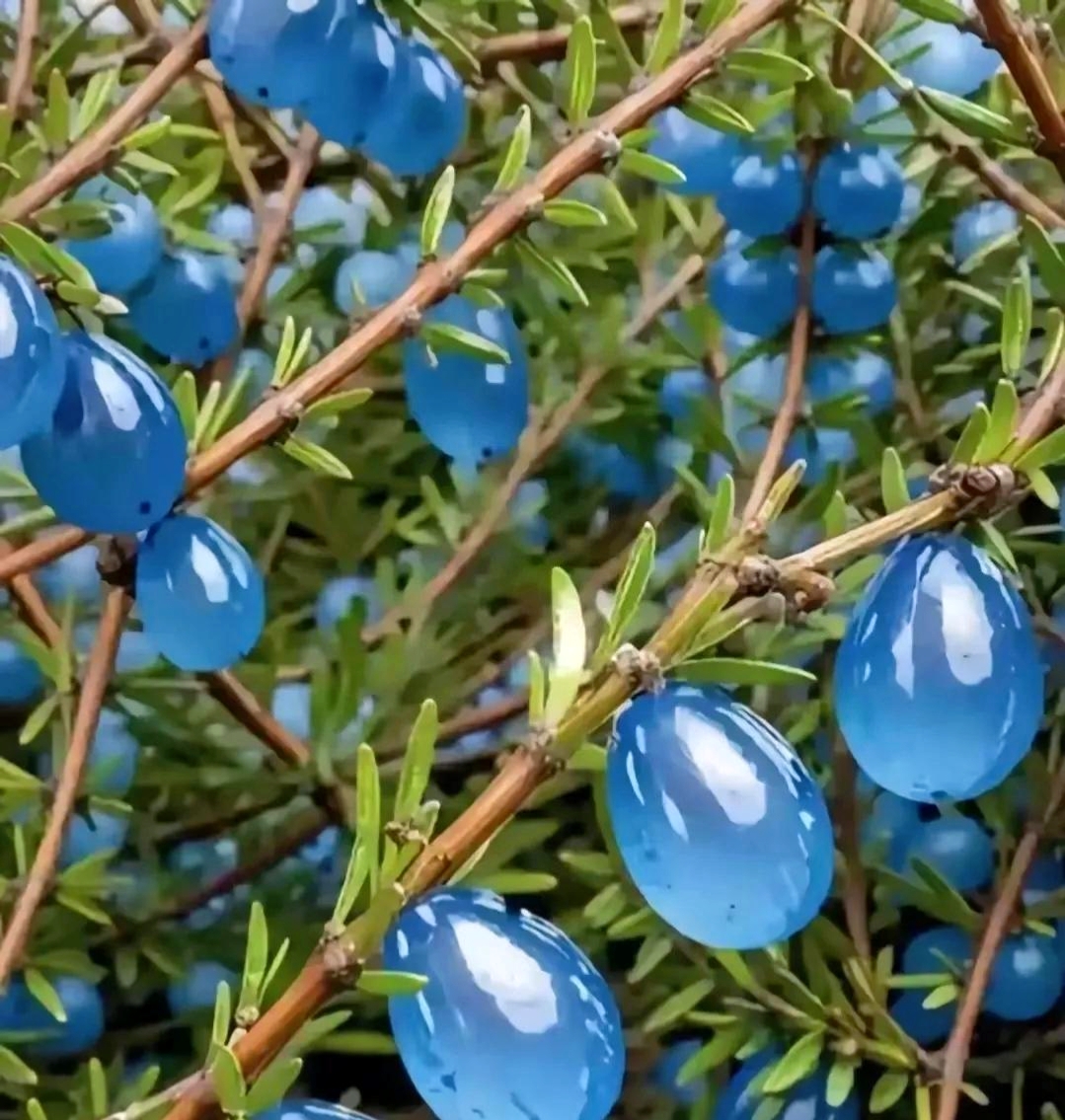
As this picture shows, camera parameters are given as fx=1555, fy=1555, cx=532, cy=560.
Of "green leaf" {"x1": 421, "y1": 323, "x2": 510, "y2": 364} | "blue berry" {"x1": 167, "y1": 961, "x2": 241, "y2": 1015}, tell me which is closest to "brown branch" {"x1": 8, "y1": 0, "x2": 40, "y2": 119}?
"green leaf" {"x1": 421, "y1": 323, "x2": 510, "y2": 364}

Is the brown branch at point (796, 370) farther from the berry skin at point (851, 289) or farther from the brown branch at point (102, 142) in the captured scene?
the brown branch at point (102, 142)

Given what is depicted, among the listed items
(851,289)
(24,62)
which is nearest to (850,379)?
(851,289)

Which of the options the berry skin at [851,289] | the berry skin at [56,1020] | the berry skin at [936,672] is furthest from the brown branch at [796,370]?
the berry skin at [56,1020]

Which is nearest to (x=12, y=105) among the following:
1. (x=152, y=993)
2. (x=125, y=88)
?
(x=125, y=88)

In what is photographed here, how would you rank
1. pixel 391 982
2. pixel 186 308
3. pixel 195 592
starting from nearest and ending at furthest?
pixel 391 982 < pixel 195 592 < pixel 186 308

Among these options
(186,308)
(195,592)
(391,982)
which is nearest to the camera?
(391,982)

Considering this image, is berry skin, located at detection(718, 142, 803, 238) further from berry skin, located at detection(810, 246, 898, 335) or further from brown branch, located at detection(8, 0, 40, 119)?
brown branch, located at detection(8, 0, 40, 119)

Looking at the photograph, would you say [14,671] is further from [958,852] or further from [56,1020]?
[958,852]

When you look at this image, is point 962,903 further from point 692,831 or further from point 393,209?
point 393,209
